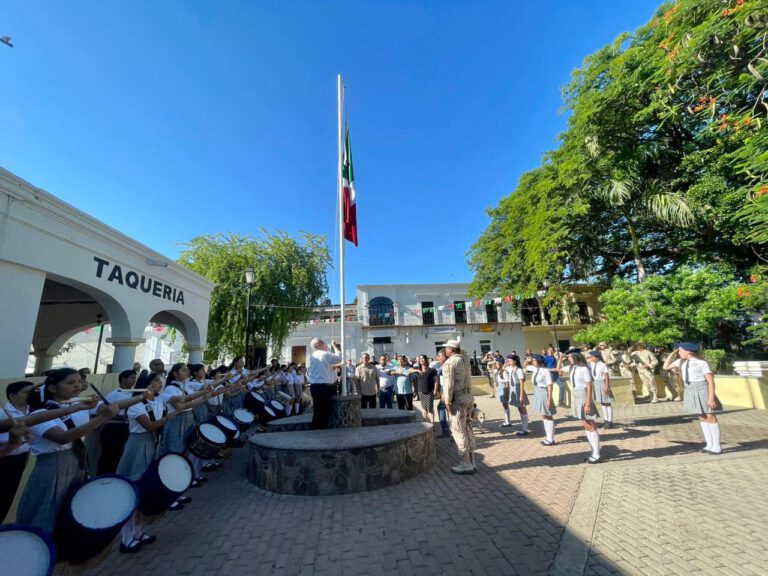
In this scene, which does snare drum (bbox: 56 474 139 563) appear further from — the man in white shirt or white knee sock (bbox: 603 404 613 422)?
white knee sock (bbox: 603 404 613 422)

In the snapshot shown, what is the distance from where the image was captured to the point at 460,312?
30109 millimetres

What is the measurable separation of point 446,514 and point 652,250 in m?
21.4

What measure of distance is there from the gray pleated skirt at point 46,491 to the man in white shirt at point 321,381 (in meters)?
3.51

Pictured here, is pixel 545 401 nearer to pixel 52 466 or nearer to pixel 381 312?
pixel 52 466

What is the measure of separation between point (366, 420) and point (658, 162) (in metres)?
17.4

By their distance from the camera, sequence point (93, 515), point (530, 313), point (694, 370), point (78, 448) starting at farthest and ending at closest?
1. point (530, 313)
2. point (694, 370)
3. point (78, 448)
4. point (93, 515)

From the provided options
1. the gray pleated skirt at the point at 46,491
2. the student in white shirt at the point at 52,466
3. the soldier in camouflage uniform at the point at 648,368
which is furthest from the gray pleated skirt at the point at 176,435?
the soldier in camouflage uniform at the point at 648,368

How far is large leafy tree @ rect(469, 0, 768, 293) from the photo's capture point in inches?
348

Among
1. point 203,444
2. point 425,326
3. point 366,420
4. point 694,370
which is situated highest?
point 425,326

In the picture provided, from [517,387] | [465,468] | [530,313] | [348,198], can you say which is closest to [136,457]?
[465,468]

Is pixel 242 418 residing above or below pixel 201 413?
below

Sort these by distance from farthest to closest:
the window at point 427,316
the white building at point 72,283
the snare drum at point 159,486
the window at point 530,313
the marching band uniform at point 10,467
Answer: the window at point 427,316
the window at point 530,313
the white building at point 72,283
the snare drum at point 159,486
the marching band uniform at point 10,467

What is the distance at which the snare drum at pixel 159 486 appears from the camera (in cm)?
337

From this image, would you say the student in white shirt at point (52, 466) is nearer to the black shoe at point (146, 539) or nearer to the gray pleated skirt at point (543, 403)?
the black shoe at point (146, 539)
